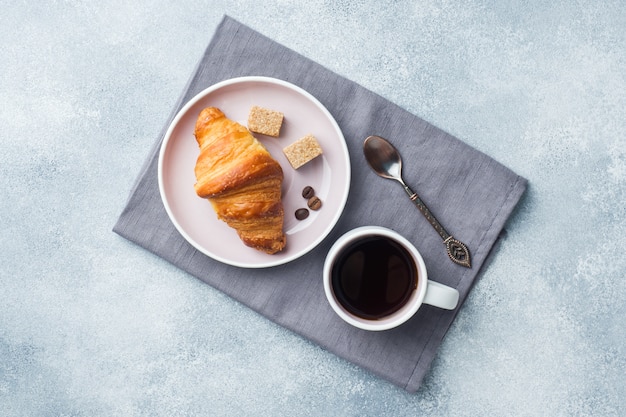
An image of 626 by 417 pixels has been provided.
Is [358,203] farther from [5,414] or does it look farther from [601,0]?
[5,414]

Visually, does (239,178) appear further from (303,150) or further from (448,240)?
(448,240)

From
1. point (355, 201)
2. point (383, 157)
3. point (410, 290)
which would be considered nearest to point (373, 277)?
point (410, 290)

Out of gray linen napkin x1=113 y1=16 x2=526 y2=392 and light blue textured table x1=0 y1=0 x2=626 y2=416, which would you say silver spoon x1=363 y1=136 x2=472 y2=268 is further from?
light blue textured table x1=0 y1=0 x2=626 y2=416

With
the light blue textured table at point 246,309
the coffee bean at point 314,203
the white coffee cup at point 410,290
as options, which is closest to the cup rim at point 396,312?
the white coffee cup at point 410,290

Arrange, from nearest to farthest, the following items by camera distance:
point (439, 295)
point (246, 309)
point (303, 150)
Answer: point (439, 295) < point (303, 150) < point (246, 309)

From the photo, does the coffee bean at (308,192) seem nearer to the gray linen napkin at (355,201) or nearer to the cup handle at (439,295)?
the gray linen napkin at (355,201)

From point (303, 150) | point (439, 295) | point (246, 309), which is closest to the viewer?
point (439, 295)

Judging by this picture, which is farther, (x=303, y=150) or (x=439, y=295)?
(x=303, y=150)
